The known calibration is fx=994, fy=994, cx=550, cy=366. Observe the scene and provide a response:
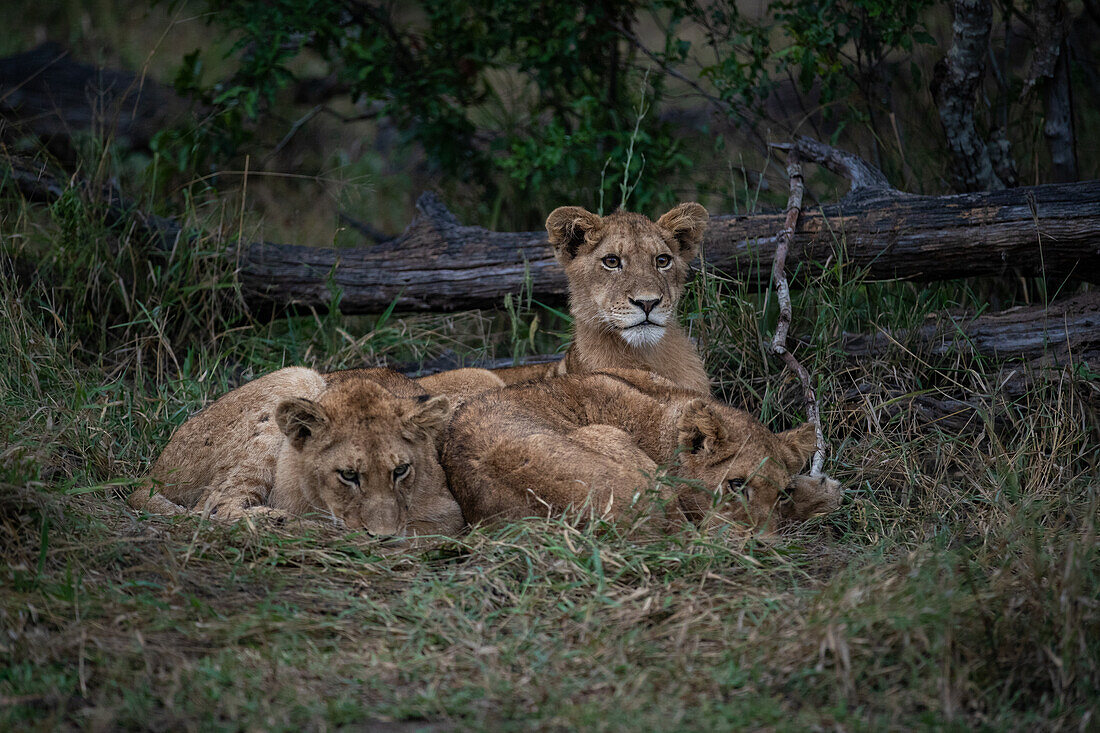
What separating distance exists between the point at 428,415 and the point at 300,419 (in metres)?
0.56

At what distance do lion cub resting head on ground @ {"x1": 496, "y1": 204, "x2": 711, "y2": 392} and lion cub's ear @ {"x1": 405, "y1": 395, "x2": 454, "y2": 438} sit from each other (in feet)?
4.17

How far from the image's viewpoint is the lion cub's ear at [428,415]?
14.4 ft

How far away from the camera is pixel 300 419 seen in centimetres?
434

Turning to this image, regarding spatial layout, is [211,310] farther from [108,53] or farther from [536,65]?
[108,53]

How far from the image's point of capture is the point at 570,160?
24.1ft

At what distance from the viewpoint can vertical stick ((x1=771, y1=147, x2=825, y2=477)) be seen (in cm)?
543

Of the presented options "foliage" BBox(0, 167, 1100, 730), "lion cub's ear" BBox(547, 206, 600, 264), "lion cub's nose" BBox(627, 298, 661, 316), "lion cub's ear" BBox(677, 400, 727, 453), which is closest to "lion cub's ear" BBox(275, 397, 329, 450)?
"foliage" BBox(0, 167, 1100, 730)

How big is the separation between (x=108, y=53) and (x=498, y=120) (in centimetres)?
594

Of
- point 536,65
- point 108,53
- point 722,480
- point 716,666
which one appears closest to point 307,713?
point 716,666

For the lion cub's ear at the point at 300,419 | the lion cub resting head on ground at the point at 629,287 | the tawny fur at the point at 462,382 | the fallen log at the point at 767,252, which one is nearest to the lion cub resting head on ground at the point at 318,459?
the lion cub's ear at the point at 300,419

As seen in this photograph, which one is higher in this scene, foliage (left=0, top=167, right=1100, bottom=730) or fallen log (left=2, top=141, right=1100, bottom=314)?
fallen log (left=2, top=141, right=1100, bottom=314)

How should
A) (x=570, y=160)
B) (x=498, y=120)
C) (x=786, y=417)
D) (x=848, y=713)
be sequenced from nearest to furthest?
(x=848, y=713), (x=786, y=417), (x=570, y=160), (x=498, y=120)

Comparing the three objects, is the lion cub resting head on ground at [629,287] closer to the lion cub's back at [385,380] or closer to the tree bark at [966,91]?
the lion cub's back at [385,380]

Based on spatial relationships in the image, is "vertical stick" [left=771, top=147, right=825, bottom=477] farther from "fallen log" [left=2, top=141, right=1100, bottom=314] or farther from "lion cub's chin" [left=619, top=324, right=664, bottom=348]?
"lion cub's chin" [left=619, top=324, right=664, bottom=348]
